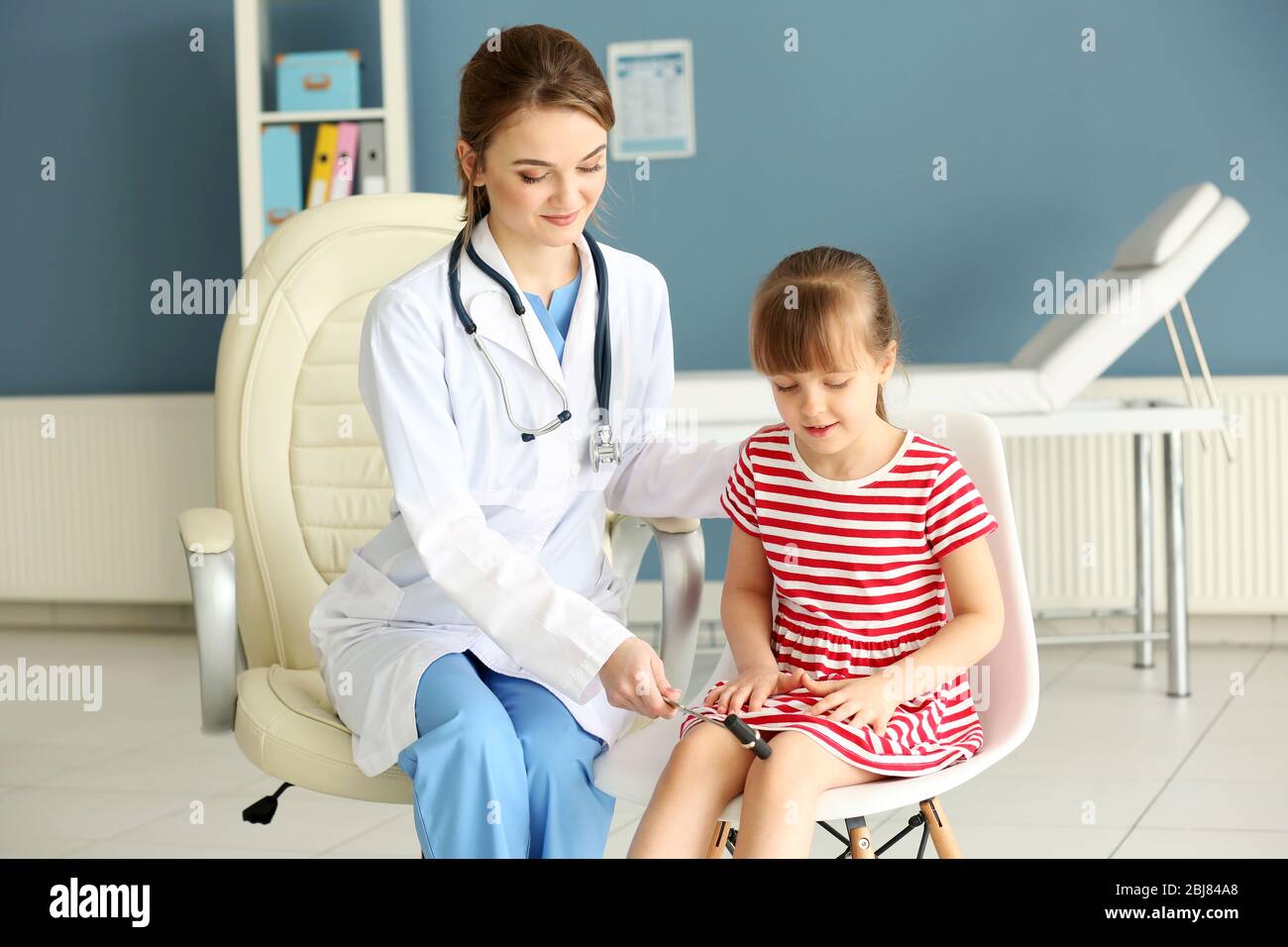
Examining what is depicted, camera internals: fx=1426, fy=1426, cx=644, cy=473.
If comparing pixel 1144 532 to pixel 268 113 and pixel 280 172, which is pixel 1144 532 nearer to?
pixel 280 172

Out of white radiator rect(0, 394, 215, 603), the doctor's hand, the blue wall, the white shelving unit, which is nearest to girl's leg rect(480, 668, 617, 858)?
the doctor's hand

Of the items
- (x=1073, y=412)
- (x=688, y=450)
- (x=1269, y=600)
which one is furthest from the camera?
(x=1269, y=600)

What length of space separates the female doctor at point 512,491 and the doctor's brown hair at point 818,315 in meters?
0.24

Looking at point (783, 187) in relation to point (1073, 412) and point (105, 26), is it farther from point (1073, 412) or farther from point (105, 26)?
point (105, 26)

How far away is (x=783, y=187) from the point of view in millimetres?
3938

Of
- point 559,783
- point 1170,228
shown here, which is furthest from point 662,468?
point 1170,228

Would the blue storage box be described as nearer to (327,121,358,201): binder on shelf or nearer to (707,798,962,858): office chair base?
(327,121,358,201): binder on shelf

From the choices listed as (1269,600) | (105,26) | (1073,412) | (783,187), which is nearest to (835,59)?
(783,187)

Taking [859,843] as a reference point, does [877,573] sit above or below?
above

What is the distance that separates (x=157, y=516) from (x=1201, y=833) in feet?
10.3

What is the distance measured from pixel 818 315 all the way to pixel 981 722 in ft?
1.48

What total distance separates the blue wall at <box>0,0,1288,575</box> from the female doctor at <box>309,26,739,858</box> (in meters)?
2.34

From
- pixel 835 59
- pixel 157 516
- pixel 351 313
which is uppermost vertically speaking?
pixel 835 59

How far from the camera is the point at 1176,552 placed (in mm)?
3195
